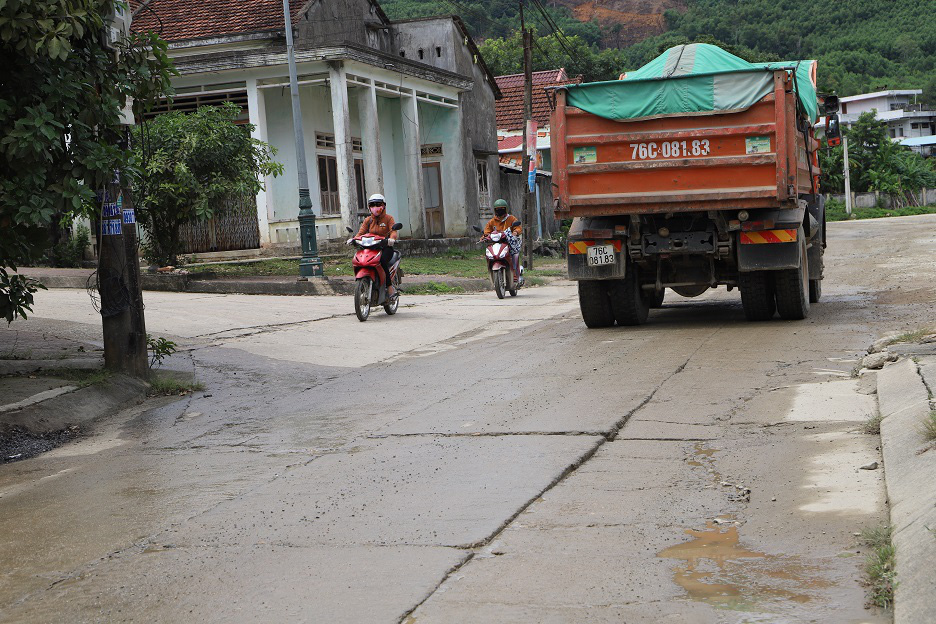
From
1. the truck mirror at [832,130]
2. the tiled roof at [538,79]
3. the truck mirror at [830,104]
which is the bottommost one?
the truck mirror at [832,130]

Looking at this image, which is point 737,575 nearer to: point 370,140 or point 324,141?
point 370,140

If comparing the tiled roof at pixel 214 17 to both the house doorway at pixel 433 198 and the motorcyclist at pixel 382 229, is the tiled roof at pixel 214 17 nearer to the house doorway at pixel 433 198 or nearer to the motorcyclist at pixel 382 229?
the house doorway at pixel 433 198

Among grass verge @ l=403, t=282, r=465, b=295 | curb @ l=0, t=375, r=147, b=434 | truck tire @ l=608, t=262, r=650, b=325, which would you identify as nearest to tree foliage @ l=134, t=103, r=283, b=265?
grass verge @ l=403, t=282, r=465, b=295

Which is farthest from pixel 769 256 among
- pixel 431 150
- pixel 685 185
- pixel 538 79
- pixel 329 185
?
pixel 538 79

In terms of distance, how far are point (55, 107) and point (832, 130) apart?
960 centimetres

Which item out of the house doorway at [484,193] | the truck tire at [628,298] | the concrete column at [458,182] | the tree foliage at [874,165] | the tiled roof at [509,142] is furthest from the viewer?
the tree foliage at [874,165]

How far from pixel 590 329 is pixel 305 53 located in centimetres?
1417

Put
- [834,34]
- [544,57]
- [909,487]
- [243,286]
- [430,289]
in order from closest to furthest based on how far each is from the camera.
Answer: [909,487] → [243,286] → [430,289] → [544,57] → [834,34]

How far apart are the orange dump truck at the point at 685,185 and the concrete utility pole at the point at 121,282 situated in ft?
15.0

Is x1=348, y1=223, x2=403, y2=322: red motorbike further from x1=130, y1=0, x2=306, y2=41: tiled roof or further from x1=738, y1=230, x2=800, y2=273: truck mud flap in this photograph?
x1=130, y1=0, x2=306, y2=41: tiled roof

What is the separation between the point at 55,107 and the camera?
7.50m

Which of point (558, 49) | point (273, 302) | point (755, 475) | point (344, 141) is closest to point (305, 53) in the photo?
point (344, 141)

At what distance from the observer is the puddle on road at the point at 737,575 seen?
3709 mm

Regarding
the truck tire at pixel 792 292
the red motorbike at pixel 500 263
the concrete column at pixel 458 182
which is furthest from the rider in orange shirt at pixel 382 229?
the concrete column at pixel 458 182
